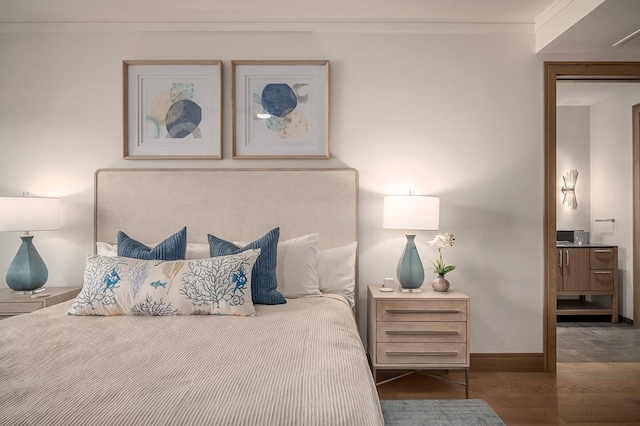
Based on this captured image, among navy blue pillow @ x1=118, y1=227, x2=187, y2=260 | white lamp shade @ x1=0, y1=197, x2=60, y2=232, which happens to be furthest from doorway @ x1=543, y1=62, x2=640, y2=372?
white lamp shade @ x1=0, y1=197, x2=60, y2=232

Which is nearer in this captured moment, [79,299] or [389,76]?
[79,299]

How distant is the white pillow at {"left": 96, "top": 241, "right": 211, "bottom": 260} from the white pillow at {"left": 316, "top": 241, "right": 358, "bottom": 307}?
76 cm

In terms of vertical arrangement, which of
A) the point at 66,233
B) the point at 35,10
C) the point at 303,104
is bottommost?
the point at 66,233

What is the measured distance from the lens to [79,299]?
8.18 feet

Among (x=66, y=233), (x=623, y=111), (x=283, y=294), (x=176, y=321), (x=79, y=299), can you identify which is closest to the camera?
(x=176, y=321)

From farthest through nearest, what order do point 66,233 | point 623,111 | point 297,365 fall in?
1. point 623,111
2. point 66,233
3. point 297,365

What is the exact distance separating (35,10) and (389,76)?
250cm

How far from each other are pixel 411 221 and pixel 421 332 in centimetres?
70

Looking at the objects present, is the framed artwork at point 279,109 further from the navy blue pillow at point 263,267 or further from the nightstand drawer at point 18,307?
the nightstand drawer at point 18,307

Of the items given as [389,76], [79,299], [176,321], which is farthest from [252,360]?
[389,76]

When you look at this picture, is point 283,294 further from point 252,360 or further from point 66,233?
point 66,233

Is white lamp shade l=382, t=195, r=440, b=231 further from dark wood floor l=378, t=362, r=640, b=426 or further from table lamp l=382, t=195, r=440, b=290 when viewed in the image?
dark wood floor l=378, t=362, r=640, b=426

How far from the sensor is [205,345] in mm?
1879

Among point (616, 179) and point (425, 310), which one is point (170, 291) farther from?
point (616, 179)
